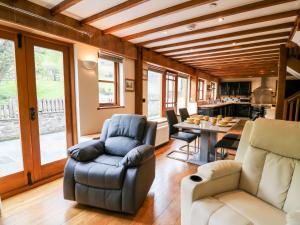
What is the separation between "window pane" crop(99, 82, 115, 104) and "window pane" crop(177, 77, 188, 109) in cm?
318

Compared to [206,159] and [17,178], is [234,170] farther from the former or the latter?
[17,178]

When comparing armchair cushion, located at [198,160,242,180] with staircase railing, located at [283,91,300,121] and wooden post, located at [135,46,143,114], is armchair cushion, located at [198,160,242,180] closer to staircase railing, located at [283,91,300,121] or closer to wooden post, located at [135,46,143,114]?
wooden post, located at [135,46,143,114]

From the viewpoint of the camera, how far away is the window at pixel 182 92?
642 centimetres

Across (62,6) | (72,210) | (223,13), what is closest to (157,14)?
(223,13)

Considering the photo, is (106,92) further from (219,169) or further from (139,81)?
(219,169)

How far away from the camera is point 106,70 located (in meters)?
3.54

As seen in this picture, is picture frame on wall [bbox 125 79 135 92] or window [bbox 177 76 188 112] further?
window [bbox 177 76 188 112]

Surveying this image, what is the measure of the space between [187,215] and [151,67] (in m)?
3.75

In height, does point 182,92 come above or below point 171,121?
above

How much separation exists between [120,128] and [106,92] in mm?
1314

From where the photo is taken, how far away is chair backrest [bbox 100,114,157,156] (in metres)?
2.36

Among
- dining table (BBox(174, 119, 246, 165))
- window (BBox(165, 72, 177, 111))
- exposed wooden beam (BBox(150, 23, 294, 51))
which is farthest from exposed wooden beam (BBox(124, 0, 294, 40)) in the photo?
window (BBox(165, 72, 177, 111))

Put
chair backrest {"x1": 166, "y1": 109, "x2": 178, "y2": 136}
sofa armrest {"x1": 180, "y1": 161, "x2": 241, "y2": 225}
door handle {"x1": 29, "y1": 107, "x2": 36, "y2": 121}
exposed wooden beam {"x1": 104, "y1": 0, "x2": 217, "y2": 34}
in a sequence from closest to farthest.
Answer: sofa armrest {"x1": 180, "y1": 161, "x2": 241, "y2": 225}
exposed wooden beam {"x1": 104, "y1": 0, "x2": 217, "y2": 34}
door handle {"x1": 29, "y1": 107, "x2": 36, "y2": 121}
chair backrest {"x1": 166, "y1": 109, "x2": 178, "y2": 136}

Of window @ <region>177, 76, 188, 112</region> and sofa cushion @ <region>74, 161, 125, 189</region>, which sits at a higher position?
window @ <region>177, 76, 188, 112</region>
